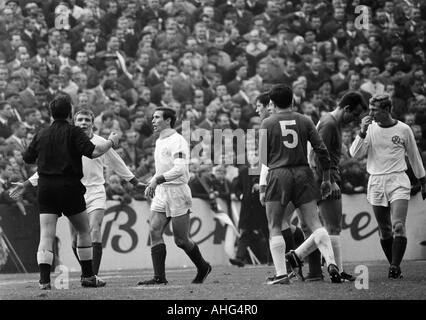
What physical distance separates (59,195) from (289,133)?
8.71ft

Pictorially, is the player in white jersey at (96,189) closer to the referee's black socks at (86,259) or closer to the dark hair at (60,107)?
the referee's black socks at (86,259)

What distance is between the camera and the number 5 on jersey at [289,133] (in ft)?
36.3

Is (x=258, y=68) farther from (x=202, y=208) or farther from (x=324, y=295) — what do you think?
(x=324, y=295)

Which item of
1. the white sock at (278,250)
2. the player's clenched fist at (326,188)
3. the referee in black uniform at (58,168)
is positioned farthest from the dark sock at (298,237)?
the referee in black uniform at (58,168)

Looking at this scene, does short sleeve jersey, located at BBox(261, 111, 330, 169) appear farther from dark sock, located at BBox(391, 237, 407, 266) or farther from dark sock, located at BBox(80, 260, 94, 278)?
dark sock, located at BBox(80, 260, 94, 278)

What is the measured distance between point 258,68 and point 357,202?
4236mm

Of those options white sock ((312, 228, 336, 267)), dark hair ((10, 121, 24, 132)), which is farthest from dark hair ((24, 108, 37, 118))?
white sock ((312, 228, 336, 267))

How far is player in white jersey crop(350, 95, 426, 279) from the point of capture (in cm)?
1256

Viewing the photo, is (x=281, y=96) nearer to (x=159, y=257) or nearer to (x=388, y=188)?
(x=388, y=188)

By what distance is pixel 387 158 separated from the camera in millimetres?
12711

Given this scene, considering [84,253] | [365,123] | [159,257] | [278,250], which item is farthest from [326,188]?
[84,253]

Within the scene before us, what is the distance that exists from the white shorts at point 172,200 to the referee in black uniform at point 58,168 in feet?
4.35

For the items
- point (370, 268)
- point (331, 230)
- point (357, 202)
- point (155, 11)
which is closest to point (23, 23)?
point (155, 11)

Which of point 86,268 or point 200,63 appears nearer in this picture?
point 86,268
